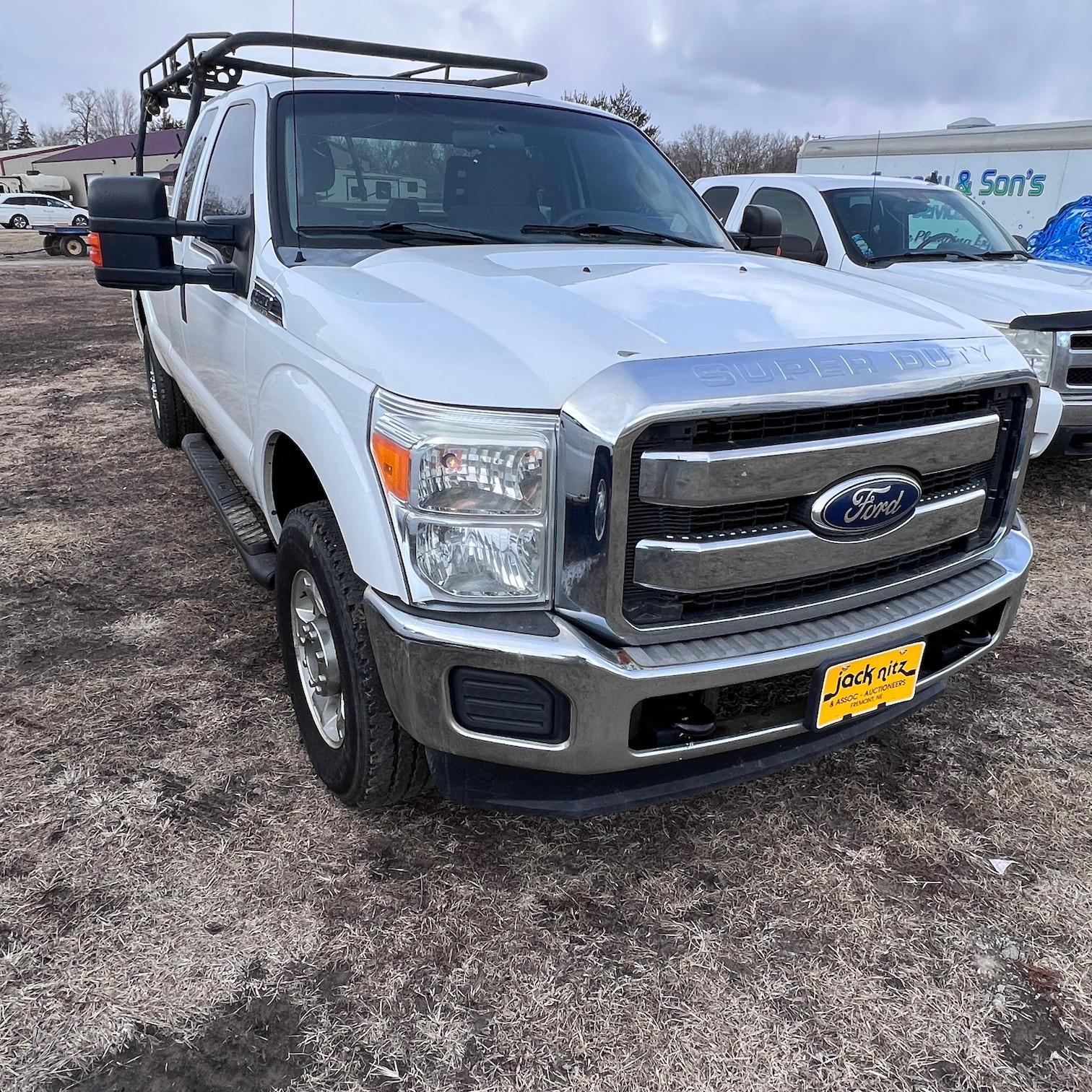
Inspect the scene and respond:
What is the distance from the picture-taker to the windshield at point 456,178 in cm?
296

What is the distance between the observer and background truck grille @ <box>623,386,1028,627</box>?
1.89 meters

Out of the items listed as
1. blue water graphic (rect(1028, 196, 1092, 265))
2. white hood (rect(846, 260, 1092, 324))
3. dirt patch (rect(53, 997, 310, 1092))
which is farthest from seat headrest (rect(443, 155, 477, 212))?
blue water graphic (rect(1028, 196, 1092, 265))

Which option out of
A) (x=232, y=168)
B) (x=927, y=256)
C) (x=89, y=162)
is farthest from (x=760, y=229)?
(x=89, y=162)

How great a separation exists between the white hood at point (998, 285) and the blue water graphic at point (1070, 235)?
429cm

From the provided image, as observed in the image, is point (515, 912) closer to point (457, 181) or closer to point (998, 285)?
point (457, 181)

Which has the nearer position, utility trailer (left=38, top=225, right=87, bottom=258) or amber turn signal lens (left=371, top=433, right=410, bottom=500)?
amber turn signal lens (left=371, top=433, right=410, bottom=500)

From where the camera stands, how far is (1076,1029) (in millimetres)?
1997

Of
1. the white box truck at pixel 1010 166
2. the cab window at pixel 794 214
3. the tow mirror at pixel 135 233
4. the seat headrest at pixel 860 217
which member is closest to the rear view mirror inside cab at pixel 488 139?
the tow mirror at pixel 135 233

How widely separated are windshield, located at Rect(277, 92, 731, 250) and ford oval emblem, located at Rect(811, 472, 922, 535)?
4.91ft

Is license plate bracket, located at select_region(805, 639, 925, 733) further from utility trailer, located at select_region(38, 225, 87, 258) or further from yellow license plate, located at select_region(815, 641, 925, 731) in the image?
utility trailer, located at select_region(38, 225, 87, 258)

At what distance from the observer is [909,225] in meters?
6.58

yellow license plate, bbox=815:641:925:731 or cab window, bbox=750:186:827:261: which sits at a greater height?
cab window, bbox=750:186:827:261

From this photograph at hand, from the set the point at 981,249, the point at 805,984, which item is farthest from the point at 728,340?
the point at 981,249

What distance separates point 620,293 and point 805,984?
67.4 inches
